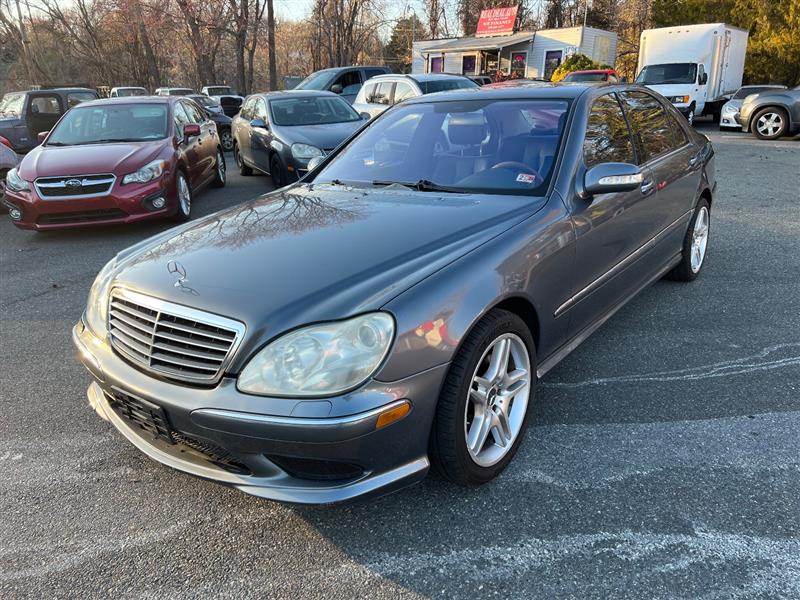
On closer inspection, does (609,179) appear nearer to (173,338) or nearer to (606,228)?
(606,228)

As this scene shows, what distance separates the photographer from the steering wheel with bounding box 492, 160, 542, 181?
2.96 metres

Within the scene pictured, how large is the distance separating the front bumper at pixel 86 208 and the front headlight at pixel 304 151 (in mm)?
2200

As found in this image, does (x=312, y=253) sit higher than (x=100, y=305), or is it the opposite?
(x=312, y=253)

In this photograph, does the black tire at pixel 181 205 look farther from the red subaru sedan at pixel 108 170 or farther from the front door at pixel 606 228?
the front door at pixel 606 228

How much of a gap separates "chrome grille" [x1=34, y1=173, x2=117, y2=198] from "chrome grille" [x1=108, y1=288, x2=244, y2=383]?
495 cm

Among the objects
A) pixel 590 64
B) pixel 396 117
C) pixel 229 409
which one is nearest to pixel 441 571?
pixel 229 409

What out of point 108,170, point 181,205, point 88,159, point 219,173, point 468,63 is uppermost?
point 468,63

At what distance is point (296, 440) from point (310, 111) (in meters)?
8.76

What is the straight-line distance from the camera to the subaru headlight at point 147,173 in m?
6.73

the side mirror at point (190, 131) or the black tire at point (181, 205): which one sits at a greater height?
the side mirror at point (190, 131)

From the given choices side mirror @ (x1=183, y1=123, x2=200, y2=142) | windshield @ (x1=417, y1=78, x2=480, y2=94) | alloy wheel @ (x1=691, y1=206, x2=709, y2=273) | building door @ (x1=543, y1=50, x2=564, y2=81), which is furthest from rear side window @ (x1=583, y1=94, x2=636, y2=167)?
building door @ (x1=543, y1=50, x2=564, y2=81)

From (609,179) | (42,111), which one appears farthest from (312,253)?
(42,111)

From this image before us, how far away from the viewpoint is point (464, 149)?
326 centimetres

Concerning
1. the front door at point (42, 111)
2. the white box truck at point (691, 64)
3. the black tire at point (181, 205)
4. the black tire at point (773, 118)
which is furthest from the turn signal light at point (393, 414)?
the white box truck at point (691, 64)
